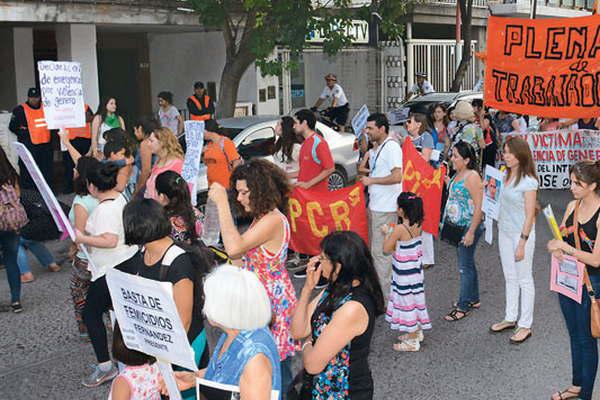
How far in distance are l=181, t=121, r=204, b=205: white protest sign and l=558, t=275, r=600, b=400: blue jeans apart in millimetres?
3996

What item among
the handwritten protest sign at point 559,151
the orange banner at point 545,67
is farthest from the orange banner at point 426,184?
the handwritten protest sign at point 559,151

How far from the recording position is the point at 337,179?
44.3 feet

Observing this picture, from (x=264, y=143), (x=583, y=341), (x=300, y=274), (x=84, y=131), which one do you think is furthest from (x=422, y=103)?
(x=583, y=341)

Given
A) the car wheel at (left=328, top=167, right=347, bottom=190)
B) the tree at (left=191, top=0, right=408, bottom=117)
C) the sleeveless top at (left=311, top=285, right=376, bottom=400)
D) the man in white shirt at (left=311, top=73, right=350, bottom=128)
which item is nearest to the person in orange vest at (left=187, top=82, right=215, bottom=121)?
the tree at (left=191, top=0, right=408, bottom=117)

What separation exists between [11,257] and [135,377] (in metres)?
4.59

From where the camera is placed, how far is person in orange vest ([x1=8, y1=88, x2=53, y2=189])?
13523 mm

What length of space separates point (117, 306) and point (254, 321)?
900 millimetres

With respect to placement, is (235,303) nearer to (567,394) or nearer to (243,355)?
(243,355)

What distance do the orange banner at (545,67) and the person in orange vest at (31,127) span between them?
773 cm

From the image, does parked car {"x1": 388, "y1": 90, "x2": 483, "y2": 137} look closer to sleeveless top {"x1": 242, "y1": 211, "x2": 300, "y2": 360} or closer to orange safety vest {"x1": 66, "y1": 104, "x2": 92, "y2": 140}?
orange safety vest {"x1": 66, "y1": 104, "x2": 92, "y2": 140}

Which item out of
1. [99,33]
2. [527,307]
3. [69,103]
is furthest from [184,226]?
[99,33]

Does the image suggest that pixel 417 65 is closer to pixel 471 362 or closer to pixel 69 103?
pixel 69 103

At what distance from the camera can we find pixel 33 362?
6.84 metres

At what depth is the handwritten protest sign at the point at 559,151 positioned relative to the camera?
40.8ft
